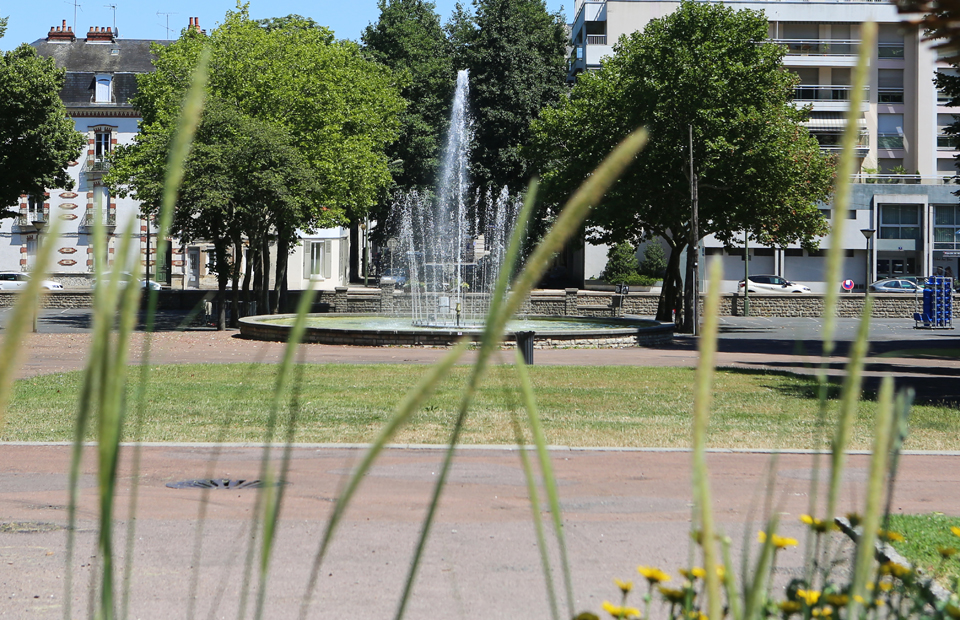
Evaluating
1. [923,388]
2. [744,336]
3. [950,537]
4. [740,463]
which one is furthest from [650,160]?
[950,537]

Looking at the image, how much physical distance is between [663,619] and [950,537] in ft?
6.91

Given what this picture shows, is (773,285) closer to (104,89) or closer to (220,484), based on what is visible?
(104,89)

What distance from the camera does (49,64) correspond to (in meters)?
32.6

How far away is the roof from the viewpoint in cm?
6400

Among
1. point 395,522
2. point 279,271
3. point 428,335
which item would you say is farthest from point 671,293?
point 395,522

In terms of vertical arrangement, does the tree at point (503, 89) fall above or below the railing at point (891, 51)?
below

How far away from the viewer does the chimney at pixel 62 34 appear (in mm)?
64812

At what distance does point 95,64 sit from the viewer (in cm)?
6419

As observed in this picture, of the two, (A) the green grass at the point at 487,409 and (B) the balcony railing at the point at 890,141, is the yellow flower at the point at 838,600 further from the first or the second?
(B) the balcony railing at the point at 890,141

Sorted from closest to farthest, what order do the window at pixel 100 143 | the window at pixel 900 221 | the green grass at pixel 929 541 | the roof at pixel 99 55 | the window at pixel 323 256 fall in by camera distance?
the green grass at pixel 929 541
the window at pixel 323 256
the window at pixel 100 143
the roof at pixel 99 55
the window at pixel 900 221

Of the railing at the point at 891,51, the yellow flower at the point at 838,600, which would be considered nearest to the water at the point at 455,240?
the yellow flower at the point at 838,600

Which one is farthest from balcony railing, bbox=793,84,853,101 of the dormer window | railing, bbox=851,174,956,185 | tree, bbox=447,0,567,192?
the dormer window

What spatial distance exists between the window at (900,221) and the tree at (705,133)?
3264 cm

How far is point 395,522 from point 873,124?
6913 centimetres
